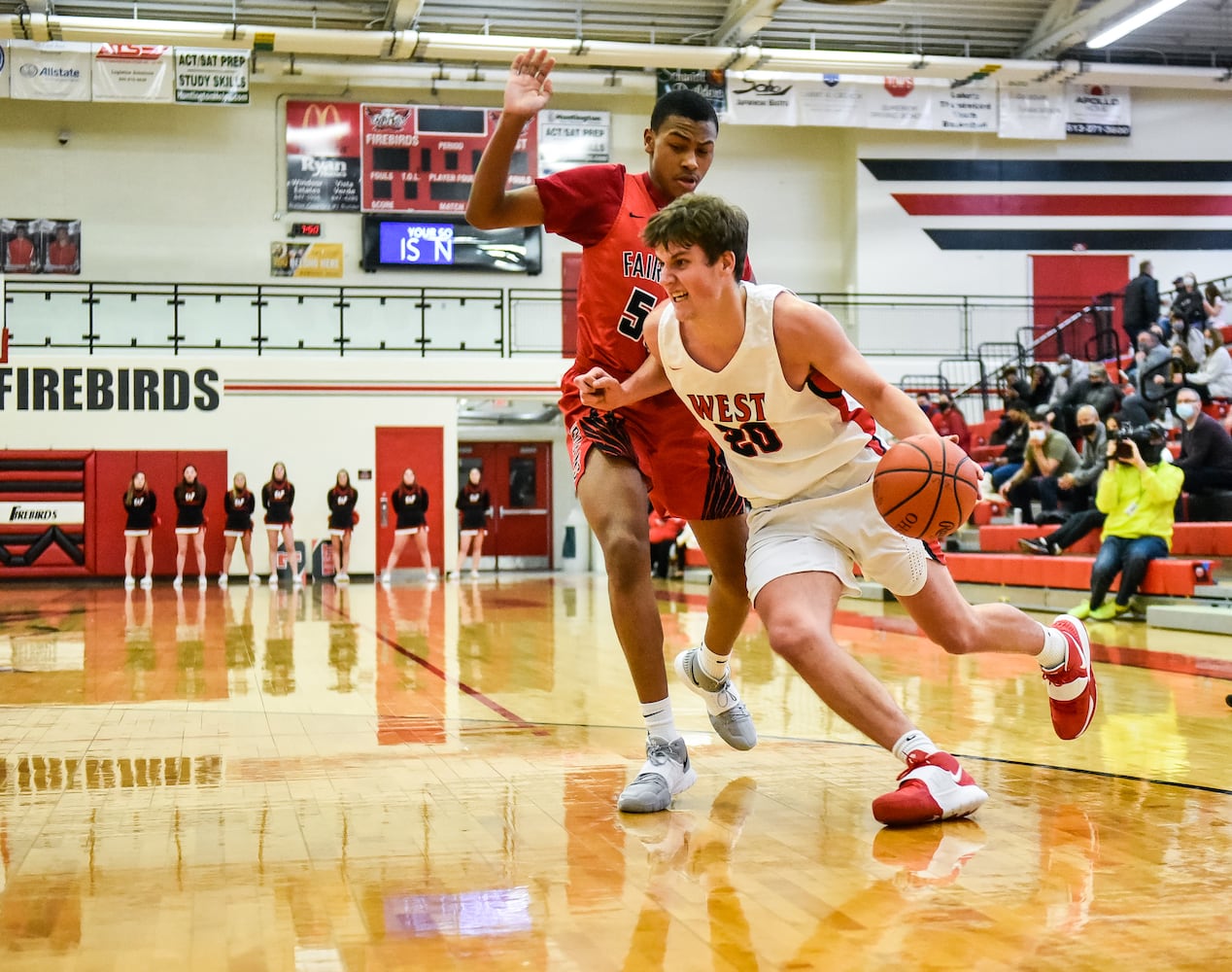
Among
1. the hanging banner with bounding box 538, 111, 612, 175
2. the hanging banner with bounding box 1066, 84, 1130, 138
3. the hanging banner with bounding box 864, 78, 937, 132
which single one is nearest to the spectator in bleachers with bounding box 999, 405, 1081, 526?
the hanging banner with bounding box 864, 78, 937, 132

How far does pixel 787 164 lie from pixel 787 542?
19298 mm

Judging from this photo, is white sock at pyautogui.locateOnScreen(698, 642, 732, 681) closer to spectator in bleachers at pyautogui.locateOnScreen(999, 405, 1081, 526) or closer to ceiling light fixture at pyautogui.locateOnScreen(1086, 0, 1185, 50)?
spectator in bleachers at pyautogui.locateOnScreen(999, 405, 1081, 526)

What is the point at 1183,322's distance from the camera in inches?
518

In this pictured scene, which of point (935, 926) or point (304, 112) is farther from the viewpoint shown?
point (304, 112)

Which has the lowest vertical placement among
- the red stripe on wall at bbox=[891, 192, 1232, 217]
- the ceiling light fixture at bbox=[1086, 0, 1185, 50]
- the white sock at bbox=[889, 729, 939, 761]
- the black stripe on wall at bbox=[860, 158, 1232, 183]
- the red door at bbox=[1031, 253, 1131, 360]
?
the white sock at bbox=[889, 729, 939, 761]

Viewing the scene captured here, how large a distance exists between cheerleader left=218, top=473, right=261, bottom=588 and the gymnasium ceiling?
6079 mm

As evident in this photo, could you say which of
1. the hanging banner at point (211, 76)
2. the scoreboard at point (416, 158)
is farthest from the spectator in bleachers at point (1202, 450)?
the hanging banner at point (211, 76)

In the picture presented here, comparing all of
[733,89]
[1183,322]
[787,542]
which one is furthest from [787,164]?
[787,542]

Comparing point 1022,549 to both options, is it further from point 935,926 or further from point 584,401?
point 935,926

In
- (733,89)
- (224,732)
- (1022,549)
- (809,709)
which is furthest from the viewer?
(733,89)

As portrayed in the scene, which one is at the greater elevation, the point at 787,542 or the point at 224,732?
the point at 787,542

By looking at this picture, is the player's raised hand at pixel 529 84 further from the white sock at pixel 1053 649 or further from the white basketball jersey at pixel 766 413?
the white sock at pixel 1053 649

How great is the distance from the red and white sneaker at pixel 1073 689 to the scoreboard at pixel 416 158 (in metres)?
17.0

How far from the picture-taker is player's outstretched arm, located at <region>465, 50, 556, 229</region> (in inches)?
125
